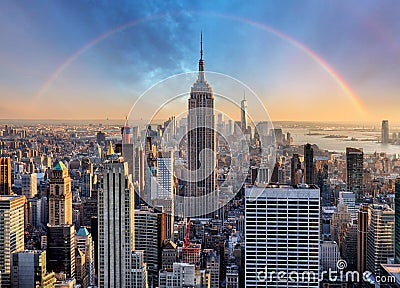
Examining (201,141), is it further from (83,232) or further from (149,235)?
(83,232)

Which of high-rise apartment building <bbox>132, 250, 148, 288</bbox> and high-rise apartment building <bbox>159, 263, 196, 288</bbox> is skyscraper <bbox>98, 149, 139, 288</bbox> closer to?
high-rise apartment building <bbox>132, 250, 148, 288</bbox>

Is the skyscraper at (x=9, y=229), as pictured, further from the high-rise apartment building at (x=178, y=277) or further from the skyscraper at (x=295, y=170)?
the skyscraper at (x=295, y=170)

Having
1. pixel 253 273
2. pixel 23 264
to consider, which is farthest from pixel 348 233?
pixel 23 264

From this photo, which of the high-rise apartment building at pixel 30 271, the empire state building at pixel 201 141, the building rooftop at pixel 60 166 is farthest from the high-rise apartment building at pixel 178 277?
the building rooftop at pixel 60 166

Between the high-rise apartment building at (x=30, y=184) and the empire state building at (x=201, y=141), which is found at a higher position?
the empire state building at (x=201, y=141)

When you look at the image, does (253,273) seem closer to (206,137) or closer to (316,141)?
(316,141)

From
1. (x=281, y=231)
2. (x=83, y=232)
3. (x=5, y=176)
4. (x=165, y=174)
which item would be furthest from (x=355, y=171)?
(x=5, y=176)

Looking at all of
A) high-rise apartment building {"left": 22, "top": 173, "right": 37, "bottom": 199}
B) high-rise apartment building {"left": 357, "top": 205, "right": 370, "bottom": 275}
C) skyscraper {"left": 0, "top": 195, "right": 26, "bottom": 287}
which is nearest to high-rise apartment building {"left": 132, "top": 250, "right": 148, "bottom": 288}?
skyscraper {"left": 0, "top": 195, "right": 26, "bottom": 287}
